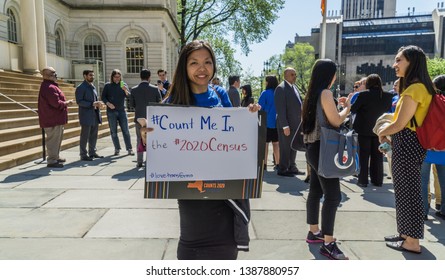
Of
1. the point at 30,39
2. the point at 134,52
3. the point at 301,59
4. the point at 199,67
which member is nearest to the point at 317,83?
the point at 199,67

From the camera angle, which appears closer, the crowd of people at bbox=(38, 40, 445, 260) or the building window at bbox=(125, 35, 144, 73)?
the crowd of people at bbox=(38, 40, 445, 260)

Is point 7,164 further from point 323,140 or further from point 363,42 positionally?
point 363,42

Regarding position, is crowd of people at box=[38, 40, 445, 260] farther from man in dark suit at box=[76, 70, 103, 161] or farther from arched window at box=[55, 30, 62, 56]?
arched window at box=[55, 30, 62, 56]

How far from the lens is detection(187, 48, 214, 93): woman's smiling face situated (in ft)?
7.86

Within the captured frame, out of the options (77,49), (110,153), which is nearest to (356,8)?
(77,49)

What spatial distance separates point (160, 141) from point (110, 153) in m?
8.55

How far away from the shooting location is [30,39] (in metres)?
19.4

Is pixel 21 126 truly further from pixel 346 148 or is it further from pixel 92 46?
pixel 92 46

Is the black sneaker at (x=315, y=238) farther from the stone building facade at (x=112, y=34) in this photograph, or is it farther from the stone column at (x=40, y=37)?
the stone building facade at (x=112, y=34)

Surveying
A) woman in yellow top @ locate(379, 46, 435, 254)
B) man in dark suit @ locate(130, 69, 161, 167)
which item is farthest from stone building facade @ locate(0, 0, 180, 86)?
woman in yellow top @ locate(379, 46, 435, 254)

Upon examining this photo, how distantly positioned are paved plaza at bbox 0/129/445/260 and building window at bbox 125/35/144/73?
82.9 ft

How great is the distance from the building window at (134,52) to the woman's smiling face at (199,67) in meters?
30.0

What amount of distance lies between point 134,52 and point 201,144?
30.4m

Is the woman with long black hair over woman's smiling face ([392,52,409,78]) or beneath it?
beneath
